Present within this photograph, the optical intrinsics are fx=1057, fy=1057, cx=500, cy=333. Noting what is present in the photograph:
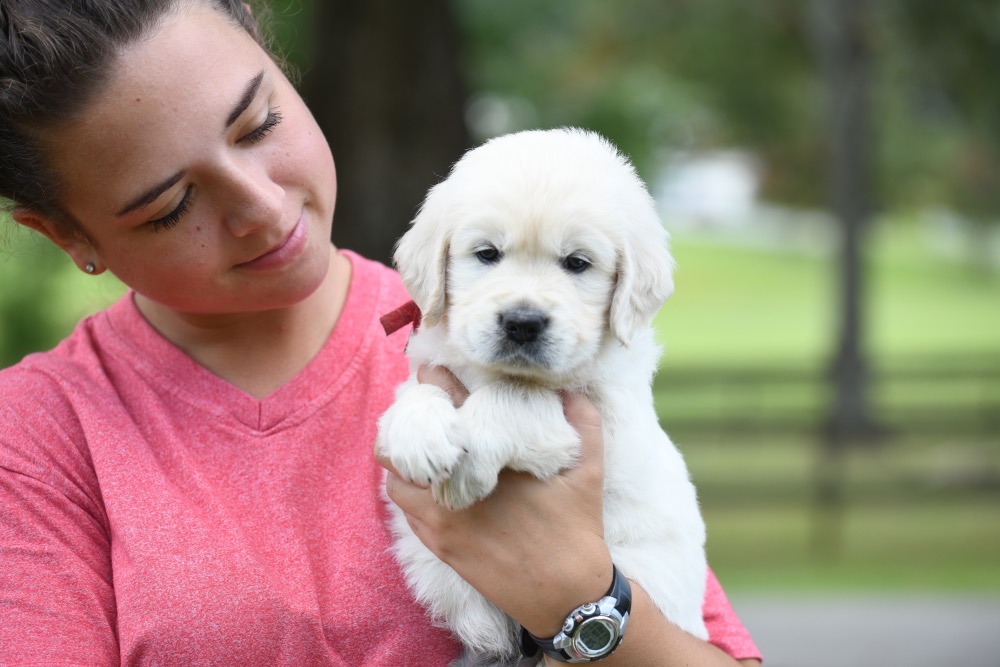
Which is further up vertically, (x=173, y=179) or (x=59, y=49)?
(x=59, y=49)

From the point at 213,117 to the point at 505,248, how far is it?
801mm

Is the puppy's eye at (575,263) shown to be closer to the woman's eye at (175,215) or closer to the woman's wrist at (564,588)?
the woman's wrist at (564,588)

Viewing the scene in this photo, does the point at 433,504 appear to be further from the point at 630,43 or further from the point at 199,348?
the point at 630,43

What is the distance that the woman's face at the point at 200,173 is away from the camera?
255 centimetres

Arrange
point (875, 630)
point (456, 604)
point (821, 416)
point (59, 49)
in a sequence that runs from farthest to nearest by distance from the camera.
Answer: point (821, 416) → point (875, 630) → point (456, 604) → point (59, 49)

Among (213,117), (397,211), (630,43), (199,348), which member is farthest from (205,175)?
(630,43)

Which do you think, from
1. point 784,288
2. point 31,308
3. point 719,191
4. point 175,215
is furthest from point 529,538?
point 719,191

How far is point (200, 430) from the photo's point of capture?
276cm

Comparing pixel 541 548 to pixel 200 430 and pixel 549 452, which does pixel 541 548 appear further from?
pixel 200 430

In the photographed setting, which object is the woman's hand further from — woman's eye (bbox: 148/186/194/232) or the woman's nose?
woman's eye (bbox: 148/186/194/232)

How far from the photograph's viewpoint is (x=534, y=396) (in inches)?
106

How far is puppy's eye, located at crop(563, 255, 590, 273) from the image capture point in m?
2.81

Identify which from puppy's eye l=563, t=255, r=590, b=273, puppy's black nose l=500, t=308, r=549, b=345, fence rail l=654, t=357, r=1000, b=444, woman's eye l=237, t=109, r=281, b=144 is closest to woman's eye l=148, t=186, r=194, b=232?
woman's eye l=237, t=109, r=281, b=144

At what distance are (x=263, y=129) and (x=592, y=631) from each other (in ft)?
4.92
